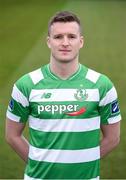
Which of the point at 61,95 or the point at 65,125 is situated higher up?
the point at 61,95

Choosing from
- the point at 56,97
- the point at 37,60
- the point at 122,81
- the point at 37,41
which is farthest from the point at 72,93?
the point at 37,41

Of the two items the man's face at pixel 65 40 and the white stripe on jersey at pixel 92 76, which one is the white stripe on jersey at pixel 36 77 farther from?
the white stripe on jersey at pixel 92 76

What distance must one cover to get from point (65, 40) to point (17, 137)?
62cm

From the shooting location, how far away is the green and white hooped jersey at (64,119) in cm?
276

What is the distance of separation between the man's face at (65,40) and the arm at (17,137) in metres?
0.45

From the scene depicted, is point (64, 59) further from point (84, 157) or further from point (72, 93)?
point (84, 157)

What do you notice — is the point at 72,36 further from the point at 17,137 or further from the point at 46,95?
the point at 17,137

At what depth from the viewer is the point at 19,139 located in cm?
304

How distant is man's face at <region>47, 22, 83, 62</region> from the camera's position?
276 centimetres

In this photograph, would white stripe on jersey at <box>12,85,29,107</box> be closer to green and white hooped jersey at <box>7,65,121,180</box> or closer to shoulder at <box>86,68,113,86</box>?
green and white hooped jersey at <box>7,65,121,180</box>

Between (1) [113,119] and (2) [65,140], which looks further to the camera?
(1) [113,119]

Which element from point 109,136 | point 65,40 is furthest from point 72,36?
point 109,136

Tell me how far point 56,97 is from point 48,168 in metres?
0.35

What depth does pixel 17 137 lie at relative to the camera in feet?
9.96
